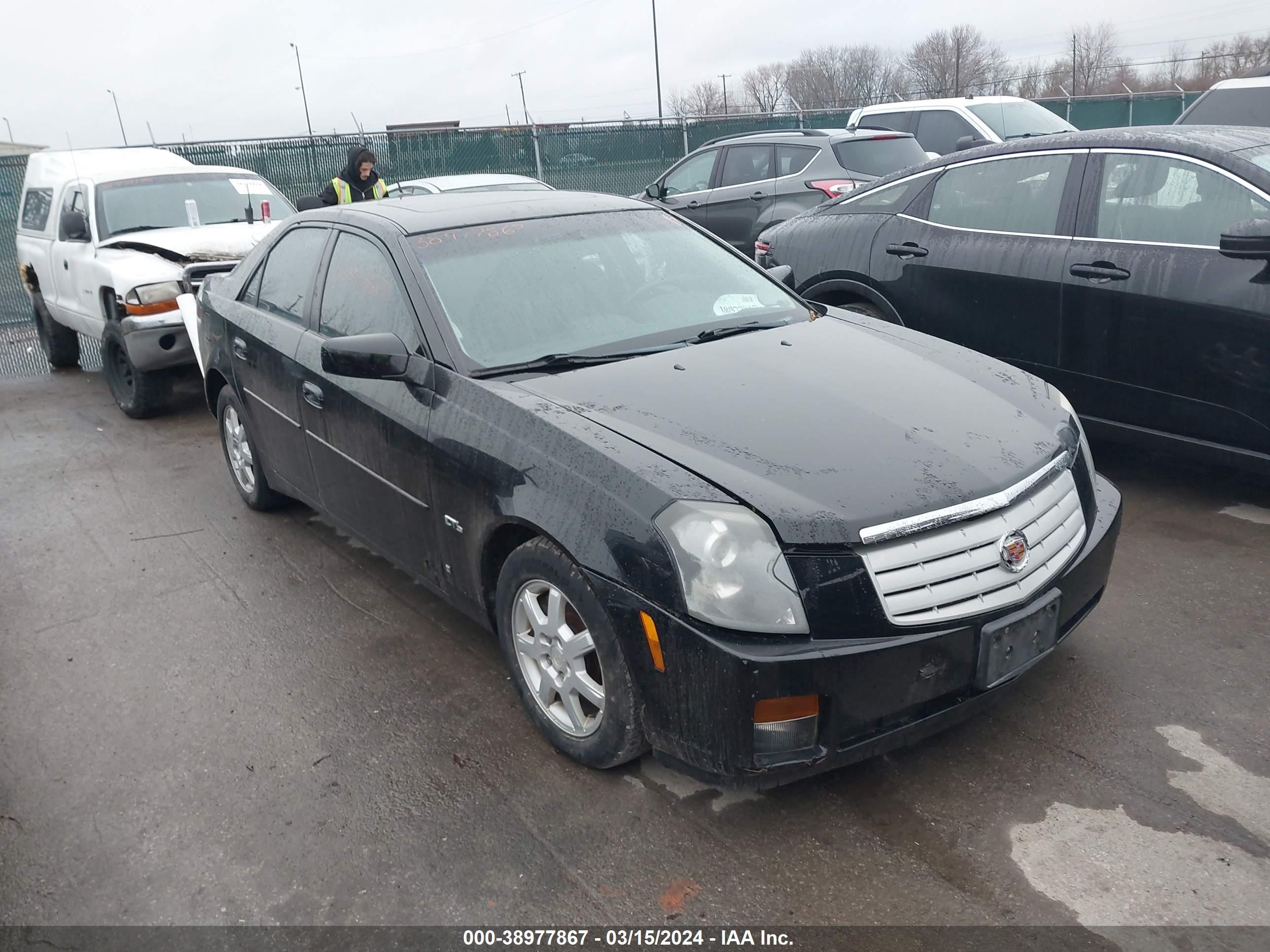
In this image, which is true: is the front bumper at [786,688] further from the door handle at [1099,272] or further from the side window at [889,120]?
the side window at [889,120]

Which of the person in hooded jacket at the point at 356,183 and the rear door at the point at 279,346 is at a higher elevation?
the person in hooded jacket at the point at 356,183

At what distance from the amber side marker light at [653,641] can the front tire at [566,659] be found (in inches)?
5.1

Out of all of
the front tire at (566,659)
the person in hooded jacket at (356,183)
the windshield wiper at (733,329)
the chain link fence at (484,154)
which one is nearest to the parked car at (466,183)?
the person in hooded jacket at (356,183)

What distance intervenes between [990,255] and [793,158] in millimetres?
5590

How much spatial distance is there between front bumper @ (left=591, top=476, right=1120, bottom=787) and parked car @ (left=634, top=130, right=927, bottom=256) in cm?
769

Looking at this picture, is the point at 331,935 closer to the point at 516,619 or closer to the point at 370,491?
the point at 516,619

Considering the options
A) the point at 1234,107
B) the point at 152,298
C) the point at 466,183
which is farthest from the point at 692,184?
the point at 152,298

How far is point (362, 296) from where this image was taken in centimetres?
405

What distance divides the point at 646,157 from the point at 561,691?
17.4 meters

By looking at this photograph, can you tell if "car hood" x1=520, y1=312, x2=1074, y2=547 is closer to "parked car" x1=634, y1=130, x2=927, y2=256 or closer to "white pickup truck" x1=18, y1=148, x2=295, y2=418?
"white pickup truck" x1=18, y1=148, x2=295, y2=418

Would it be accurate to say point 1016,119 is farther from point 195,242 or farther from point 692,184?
point 195,242

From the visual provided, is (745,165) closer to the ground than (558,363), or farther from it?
farther from it

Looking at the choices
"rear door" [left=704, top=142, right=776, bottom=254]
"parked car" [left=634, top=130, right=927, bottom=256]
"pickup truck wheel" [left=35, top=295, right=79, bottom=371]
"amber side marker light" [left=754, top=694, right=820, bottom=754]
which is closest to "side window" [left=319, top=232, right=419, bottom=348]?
"amber side marker light" [left=754, top=694, right=820, bottom=754]

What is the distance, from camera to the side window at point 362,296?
12.4ft
